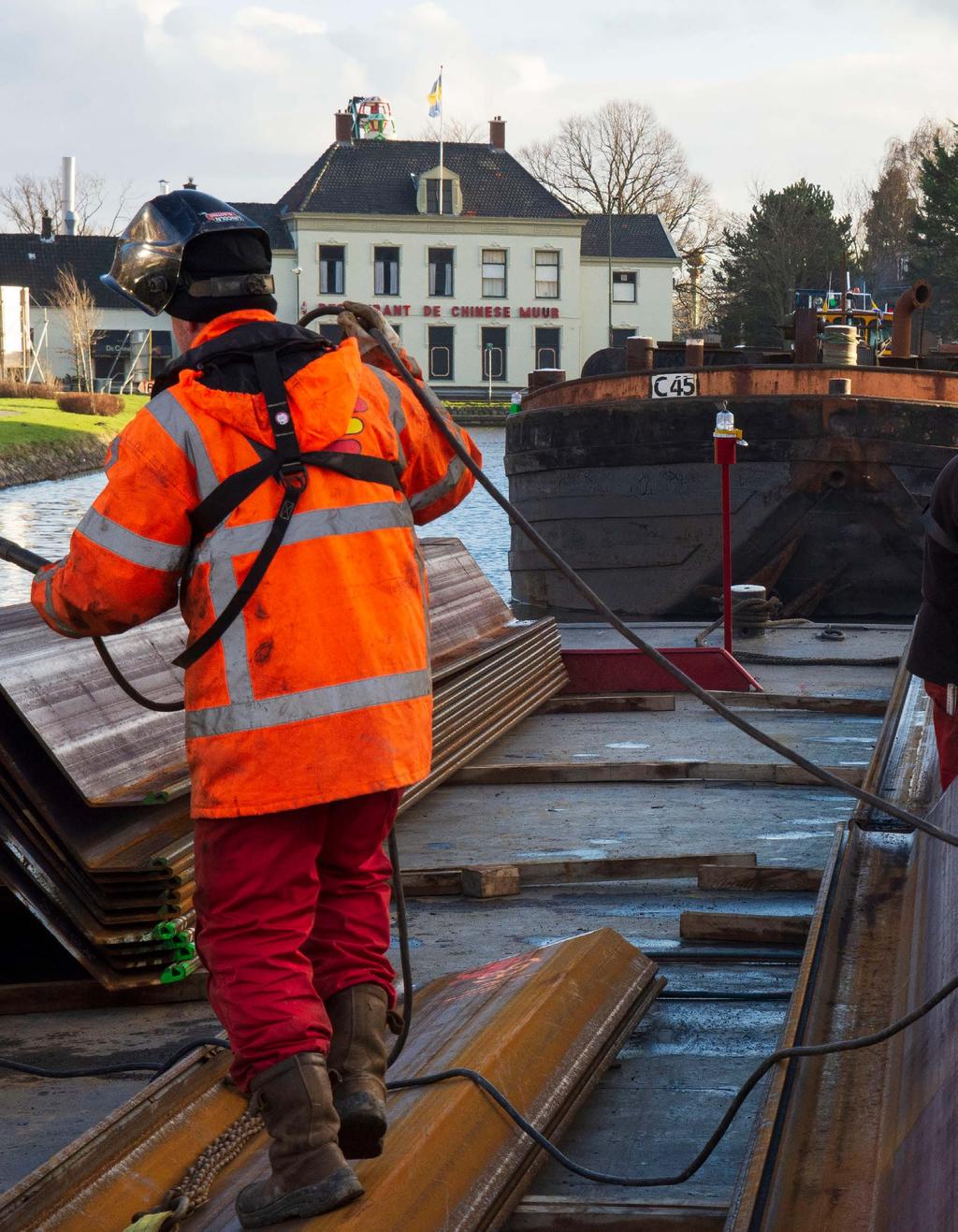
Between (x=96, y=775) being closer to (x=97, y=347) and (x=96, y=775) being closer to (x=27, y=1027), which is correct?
(x=27, y=1027)

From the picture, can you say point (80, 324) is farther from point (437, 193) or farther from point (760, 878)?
point (760, 878)

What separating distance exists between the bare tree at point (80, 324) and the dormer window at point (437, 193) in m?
13.4

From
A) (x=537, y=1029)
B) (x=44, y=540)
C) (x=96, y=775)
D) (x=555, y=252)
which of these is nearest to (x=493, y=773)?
(x=96, y=775)

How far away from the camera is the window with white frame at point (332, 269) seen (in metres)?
62.2

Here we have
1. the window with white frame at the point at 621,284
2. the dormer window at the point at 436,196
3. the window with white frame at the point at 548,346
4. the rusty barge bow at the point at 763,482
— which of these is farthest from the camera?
the window with white frame at the point at 621,284

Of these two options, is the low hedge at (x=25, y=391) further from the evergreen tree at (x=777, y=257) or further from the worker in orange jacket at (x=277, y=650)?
the worker in orange jacket at (x=277, y=650)

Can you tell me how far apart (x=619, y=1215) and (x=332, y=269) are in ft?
202

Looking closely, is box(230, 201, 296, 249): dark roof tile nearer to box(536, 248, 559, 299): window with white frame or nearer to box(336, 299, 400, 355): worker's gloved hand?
box(536, 248, 559, 299): window with white frame

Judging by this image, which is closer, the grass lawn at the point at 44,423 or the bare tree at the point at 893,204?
the grass lawn at the point at 44,423

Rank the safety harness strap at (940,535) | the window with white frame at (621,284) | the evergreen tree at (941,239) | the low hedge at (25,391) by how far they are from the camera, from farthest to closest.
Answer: the window with white frame at (621,284) → the evergreen tree at (941,239) → the low hedge at (25,391) → the safety harness strap at (940,535)

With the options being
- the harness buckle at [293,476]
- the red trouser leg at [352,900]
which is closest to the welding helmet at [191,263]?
the harness buckle at [293,476]

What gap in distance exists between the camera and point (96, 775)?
443 centimetres

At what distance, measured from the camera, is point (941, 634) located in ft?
16.5

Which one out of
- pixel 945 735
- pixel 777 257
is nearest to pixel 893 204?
pixel 777 257
